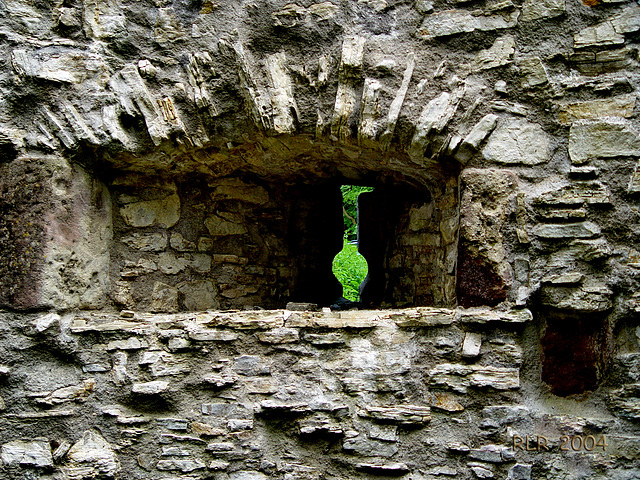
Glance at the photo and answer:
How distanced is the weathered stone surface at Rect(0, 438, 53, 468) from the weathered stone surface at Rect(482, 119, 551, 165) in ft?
7.30

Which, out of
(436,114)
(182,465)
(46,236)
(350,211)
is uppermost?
(350,211)

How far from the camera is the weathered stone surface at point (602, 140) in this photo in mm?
2092

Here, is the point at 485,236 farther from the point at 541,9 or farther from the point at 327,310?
the point at 541,9

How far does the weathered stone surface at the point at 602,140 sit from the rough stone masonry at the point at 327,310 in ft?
0.03

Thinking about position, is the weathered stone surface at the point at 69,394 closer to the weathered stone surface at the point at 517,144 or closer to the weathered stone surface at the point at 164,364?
the weathered stone surface at the point at 164,364

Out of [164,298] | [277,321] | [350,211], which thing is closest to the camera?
[277,321]

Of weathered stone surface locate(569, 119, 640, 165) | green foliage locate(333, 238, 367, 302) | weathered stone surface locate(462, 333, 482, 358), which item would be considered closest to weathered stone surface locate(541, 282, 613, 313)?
weathered stone surface locate(462, 333, 482, 358)

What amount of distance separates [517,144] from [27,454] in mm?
2431

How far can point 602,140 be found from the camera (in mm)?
2115

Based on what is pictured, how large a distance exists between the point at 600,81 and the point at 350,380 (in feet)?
5.27

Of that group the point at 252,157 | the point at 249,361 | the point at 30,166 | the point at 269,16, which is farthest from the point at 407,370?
the point at 30,166

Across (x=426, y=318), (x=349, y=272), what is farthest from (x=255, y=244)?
(x=349, y=272)

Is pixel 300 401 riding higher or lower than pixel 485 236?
lower

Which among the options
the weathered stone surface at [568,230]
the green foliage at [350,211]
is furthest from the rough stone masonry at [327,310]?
the green foliage at [350,211]
